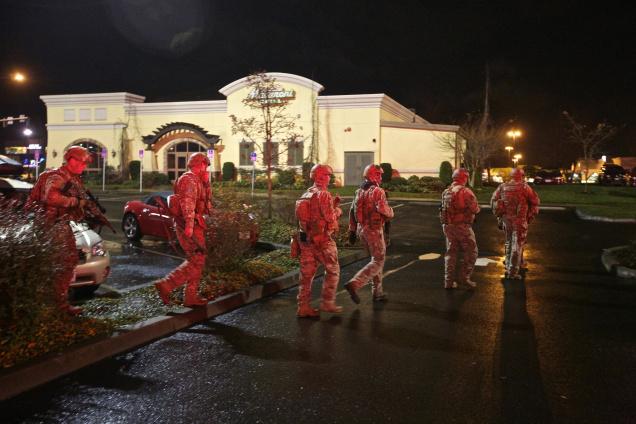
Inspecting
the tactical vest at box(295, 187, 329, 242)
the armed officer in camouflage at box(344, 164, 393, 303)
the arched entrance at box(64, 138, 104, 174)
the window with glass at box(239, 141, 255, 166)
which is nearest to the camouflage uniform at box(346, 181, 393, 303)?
the armed officer in camouflage at box(344, 164, 393, 303)

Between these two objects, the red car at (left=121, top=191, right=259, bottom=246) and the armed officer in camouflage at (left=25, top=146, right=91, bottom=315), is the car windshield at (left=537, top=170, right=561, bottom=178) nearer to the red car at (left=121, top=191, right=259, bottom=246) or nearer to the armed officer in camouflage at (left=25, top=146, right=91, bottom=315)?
the red car at (left=121, top=191, right=259, bottom=246)

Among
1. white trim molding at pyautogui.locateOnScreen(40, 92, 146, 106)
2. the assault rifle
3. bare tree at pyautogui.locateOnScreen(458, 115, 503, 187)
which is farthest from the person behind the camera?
white trim molding at pyautogui.locateOnScreen(40, 92, 146, 106)

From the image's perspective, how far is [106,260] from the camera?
7.51 meters

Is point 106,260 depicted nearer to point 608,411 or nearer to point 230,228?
point 230,228

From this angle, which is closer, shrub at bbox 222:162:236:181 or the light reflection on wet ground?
the light reflection on wet ground

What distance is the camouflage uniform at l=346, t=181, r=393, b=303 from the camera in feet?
23.6

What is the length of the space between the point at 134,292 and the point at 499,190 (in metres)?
5.88

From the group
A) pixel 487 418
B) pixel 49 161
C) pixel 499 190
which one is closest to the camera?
pixel 487 418

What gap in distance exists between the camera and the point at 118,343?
5.30 m

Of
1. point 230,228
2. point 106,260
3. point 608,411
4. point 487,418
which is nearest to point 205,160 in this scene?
point 230,228

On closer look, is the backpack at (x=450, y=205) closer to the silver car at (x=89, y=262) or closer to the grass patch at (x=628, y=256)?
the grass patch at (x=628, y=256)

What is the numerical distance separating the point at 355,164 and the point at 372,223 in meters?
27.1

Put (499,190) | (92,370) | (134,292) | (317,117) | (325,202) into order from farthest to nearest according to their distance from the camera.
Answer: (317,117) < (499,190) < (134,292) < (325,202) < (92,370)

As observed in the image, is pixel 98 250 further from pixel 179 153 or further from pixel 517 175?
pixel 179 153
